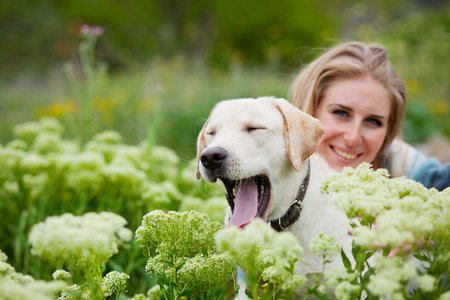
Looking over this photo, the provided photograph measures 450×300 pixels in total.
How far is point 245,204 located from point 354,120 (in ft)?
Answer: 4.19

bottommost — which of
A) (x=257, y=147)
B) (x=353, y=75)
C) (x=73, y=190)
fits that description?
(x=73, y=190)

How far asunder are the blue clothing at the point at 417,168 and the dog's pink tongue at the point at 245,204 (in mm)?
1708

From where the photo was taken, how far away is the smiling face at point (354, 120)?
2930 millimetres

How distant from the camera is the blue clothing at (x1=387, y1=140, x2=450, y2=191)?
3.27 metres

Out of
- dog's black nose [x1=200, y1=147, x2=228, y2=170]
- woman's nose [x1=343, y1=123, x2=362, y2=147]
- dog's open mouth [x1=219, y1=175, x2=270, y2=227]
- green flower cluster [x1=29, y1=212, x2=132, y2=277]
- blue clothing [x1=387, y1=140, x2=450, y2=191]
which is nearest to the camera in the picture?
green flower cluster [x1=29, y1=212, x2=132, y2=277]

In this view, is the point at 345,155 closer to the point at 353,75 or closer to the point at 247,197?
the point at 353,75

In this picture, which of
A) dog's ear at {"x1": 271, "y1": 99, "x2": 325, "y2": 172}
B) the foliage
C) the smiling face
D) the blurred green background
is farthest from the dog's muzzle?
the foliage

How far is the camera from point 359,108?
292 centimetres

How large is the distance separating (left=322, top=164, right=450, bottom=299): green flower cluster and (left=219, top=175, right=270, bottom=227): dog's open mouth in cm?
69

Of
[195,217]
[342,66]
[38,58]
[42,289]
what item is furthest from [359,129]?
[38,58]

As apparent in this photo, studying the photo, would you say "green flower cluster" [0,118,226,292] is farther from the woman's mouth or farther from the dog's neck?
the woman's mouth

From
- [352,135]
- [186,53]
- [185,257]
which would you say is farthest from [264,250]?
[186,53]

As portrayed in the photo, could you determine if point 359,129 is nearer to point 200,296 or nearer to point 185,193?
point 185,193

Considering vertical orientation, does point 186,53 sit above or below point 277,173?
below
